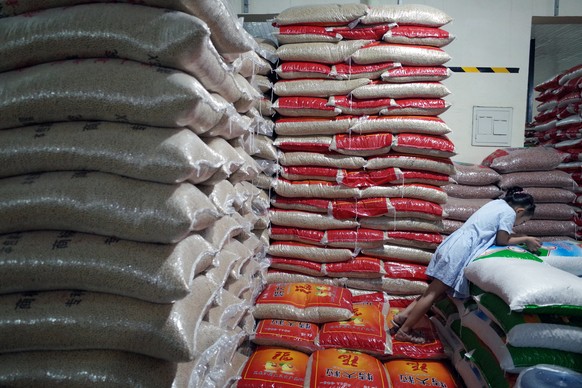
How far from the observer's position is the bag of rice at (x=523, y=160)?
3490 millimetres

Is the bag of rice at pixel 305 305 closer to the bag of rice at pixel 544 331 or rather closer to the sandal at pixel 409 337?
the sandal at pixel 409 337

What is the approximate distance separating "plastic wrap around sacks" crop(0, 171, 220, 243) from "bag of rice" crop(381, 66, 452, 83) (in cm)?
222

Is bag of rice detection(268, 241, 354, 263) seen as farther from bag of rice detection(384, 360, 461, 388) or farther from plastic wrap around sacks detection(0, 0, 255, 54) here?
plastic wrap around sacks detection(0, 0, 255, 54)

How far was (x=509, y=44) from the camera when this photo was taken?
3822 millimetres

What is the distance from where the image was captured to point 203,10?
1.38 m

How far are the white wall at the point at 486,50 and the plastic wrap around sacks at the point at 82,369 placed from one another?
3678mm

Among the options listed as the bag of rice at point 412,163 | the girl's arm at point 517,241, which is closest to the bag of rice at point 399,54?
the bag of rice at point 412,163

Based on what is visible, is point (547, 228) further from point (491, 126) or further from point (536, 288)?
A: point (536, 288)

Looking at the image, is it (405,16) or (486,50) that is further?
(486,50)

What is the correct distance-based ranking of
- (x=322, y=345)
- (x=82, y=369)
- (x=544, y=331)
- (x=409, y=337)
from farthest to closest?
(x=409, y=337) → (x=322, y=345) → (x=544, y=331) → (x=82, y=369)

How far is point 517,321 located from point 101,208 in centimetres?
193

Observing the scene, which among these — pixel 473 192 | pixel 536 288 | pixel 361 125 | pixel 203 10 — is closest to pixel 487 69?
pixel 473 192

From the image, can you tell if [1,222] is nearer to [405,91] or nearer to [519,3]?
[405,91]

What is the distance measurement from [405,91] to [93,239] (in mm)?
2525
